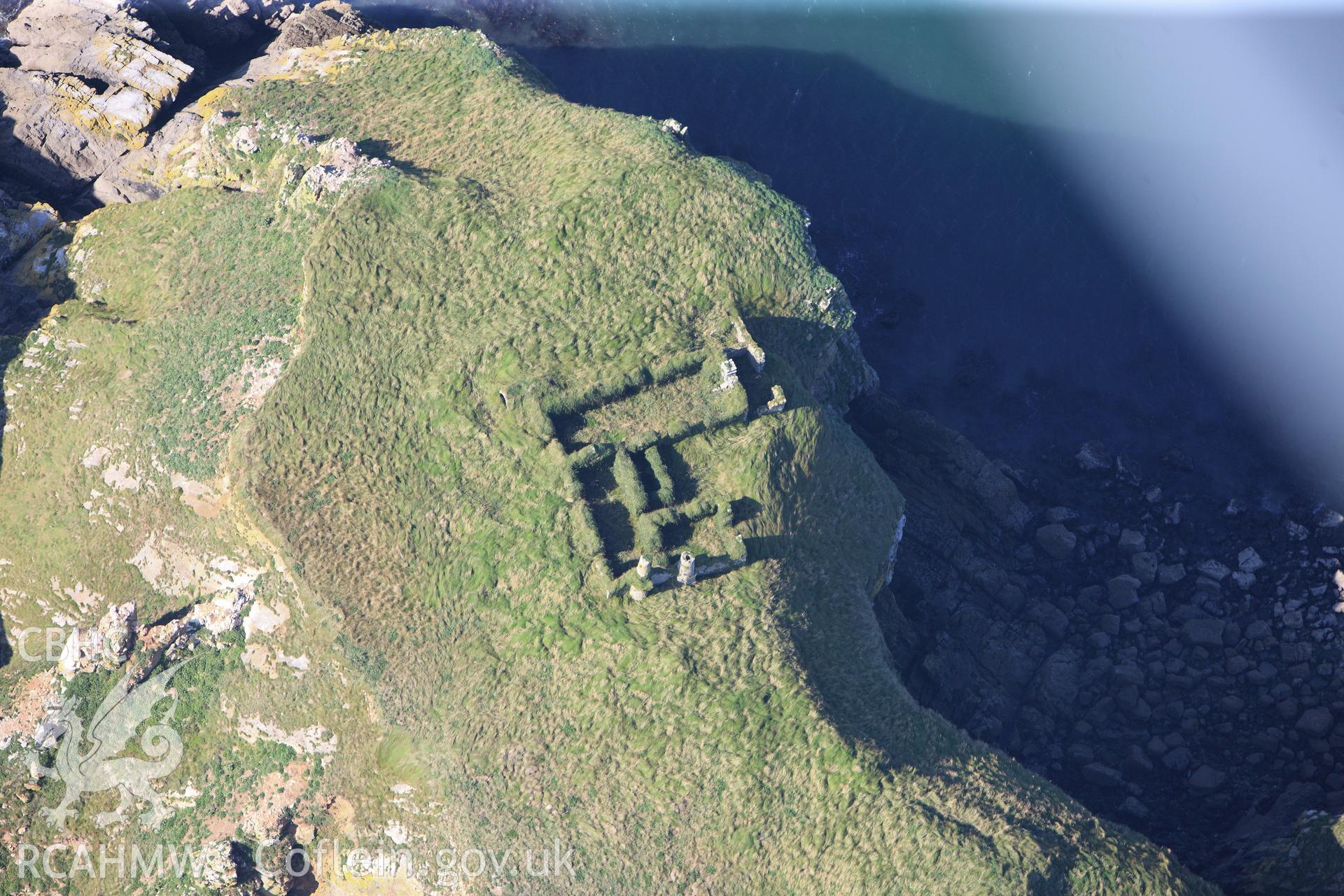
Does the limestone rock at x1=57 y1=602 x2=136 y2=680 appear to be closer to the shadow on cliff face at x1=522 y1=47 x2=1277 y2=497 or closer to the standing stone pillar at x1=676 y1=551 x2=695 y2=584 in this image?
the standing stone pillar at x1=676 y1=551 x2=695 y2=584

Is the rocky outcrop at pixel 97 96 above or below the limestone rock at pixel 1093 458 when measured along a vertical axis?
below

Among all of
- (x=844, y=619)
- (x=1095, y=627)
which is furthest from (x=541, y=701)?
(x=1095, y=627)

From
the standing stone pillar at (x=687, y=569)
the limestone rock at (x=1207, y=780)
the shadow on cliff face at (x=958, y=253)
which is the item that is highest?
the shadow on cliff face at (x=958, y=253)

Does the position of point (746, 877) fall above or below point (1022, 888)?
below

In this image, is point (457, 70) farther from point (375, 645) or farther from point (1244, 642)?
point (1244, 642)
